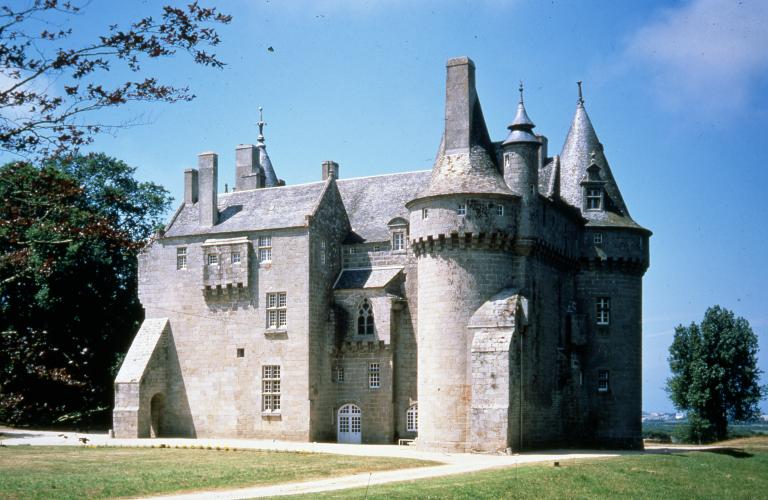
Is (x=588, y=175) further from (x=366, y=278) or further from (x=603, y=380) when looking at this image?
(x=366, y=278)

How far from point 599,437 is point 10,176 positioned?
36404 mm

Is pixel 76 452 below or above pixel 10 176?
below

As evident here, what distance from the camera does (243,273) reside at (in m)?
46.0

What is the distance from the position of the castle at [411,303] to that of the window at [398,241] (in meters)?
0.07

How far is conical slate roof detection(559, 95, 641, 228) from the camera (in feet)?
152

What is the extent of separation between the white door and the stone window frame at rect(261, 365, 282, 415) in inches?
121

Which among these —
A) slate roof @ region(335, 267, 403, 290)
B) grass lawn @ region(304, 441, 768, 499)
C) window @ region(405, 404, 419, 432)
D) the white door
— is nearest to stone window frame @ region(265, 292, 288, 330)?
slate roof @ region(335, 267, 403, 290)

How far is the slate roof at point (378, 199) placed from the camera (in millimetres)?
47306

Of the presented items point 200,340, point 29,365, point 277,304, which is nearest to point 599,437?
point 277,304

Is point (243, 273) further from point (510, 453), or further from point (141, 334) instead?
point (510, 453)

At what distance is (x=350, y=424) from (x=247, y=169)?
17.0m

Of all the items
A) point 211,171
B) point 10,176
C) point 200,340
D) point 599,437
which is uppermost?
point 211,171

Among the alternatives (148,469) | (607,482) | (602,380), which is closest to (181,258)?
(148,469)

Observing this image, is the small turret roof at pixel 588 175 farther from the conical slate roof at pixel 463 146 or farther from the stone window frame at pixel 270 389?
the stone window frame at pixel 270 389
